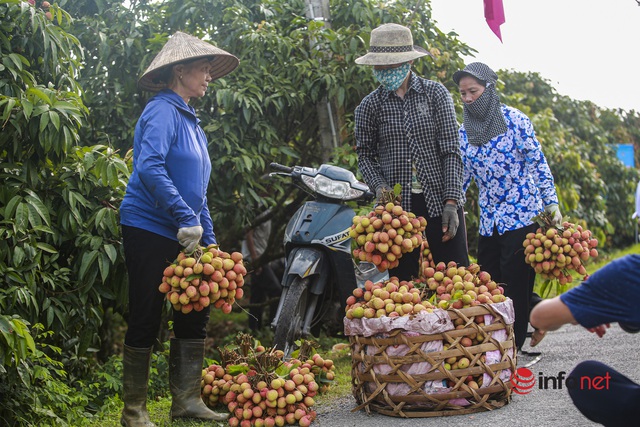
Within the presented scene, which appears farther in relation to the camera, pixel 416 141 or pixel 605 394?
pixel 416 141

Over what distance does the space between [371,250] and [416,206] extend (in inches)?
27.9

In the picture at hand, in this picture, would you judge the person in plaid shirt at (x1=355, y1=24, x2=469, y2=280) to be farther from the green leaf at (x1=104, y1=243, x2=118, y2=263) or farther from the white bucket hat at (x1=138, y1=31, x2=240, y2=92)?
the green leaf at (x1=104, y1=243, x2=118, y2=263)

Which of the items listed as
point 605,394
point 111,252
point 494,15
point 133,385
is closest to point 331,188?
point 111,252

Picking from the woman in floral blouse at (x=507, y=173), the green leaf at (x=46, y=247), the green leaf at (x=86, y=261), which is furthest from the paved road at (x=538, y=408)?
the green leaf at (x=46, y=247)

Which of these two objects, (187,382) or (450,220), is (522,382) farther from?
(187,382)

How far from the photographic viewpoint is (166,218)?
4609mm

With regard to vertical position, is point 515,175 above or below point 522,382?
above

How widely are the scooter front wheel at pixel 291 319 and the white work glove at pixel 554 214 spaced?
178 centimetres

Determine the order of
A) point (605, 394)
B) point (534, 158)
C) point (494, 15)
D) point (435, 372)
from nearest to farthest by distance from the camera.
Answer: point (605, 394)
point (435, 372)
point (534, 158)
point (494, 15)

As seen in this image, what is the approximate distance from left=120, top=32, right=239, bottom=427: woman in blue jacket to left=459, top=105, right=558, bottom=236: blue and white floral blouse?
2232mm

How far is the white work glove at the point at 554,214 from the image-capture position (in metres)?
5.62

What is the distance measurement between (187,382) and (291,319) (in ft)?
3.83

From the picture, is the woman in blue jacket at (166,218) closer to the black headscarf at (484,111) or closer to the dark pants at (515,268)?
the black headscarf at (484,111)

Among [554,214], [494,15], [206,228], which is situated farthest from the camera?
[494,15]
